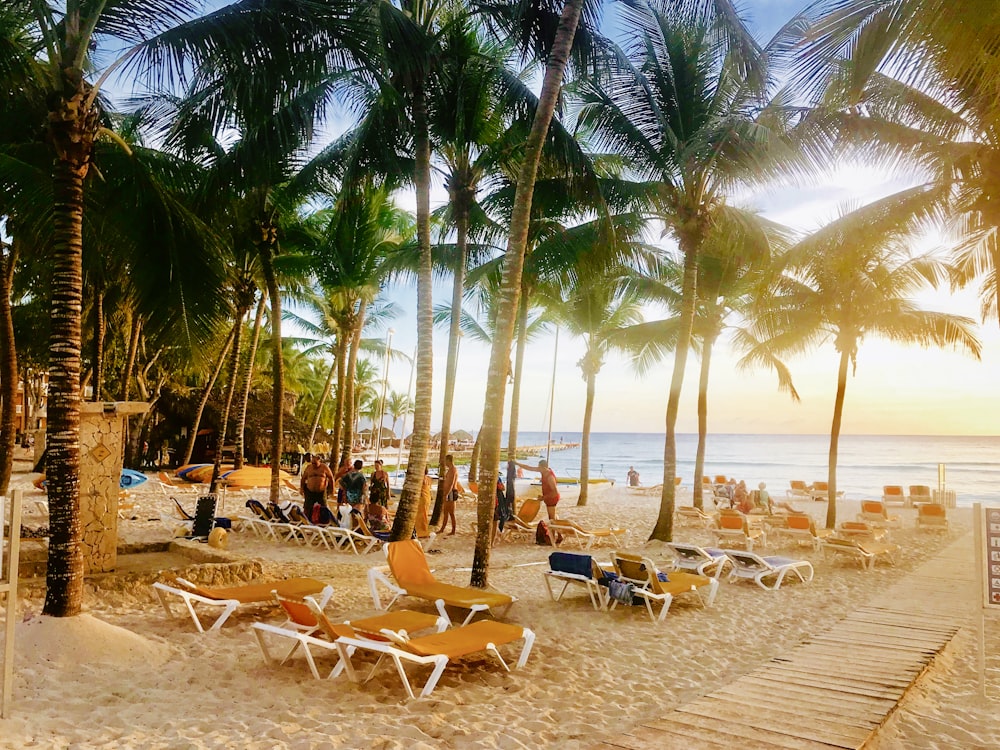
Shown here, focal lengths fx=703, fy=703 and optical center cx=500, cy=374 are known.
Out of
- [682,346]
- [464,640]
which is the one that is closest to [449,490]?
[682,346]

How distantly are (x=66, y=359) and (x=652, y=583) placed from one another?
18.8 feet

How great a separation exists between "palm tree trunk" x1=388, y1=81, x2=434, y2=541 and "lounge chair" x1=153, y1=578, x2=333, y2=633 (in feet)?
10.6

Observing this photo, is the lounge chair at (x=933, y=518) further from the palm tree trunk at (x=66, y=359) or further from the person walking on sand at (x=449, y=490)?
the palm tree trunk at (x=66, y=359)

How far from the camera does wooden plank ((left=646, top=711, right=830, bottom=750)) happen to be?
371cm

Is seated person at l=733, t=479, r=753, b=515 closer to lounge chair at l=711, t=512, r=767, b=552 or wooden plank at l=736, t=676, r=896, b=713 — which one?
lounge chair at l=711, t=512, r=767, b=552

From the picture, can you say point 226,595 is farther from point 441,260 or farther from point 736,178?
point 441,260

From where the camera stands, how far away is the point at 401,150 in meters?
11.6

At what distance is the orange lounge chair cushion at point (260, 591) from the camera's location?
610cm

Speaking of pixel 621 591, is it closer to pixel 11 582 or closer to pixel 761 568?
pixel 761 568

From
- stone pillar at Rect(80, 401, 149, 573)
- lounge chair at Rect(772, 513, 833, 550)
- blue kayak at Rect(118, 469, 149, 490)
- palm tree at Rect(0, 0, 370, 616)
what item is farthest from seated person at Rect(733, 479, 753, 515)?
palm tree at Rect(0, 0, 370, 616)

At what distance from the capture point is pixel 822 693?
4.62 metres

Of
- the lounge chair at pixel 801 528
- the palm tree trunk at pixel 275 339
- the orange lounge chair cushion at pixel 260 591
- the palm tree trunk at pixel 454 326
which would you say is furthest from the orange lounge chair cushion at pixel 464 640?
the palm tree trunk at pixel 275 339

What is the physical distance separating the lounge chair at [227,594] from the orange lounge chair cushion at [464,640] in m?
1.41

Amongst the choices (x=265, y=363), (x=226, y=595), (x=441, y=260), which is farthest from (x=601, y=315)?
(x=265, y=363)
